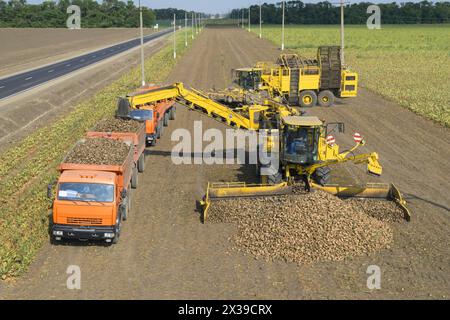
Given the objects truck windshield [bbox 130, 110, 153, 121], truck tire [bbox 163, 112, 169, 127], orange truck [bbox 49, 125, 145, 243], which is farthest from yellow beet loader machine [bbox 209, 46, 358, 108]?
orange truck [bbox 49, 125, 145, 243]

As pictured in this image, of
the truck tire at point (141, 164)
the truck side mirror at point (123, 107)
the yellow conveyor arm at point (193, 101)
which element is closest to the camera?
the yellow conveyor arm at point (193, 101)

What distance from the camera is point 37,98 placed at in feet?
130

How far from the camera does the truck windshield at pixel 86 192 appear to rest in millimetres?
15220

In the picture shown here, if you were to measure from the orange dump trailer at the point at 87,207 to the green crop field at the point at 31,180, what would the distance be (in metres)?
1.15

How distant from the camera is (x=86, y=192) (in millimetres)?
15336

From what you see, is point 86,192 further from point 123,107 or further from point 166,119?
point 166,119

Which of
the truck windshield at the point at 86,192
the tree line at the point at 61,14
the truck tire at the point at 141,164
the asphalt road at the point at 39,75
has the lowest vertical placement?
the truck tire at the point at 141,164

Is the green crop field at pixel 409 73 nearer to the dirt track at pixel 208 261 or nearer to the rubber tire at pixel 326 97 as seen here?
the rubber tire at pixel 326 97

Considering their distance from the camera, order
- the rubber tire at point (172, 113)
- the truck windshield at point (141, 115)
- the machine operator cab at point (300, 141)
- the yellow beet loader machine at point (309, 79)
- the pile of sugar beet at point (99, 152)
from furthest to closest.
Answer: the yellow beet loader machine at point (309, 79) → the rubber tire at point (172, 113) → the truck windshield at point (141, 115) → the machine operator cab at point (300, 141) → the pile of sugar beet at point (99, 152)

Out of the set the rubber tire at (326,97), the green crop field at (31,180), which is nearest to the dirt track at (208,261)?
the green crop field at (31,180)

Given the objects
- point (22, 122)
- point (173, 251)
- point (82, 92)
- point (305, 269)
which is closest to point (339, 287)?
point (305, 269)

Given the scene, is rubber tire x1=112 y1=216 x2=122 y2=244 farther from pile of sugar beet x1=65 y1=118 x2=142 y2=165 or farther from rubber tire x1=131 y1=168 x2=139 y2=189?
rubber tire x1=131 y1=168 x2=139 y2=189

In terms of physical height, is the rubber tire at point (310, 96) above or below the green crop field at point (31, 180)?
above
